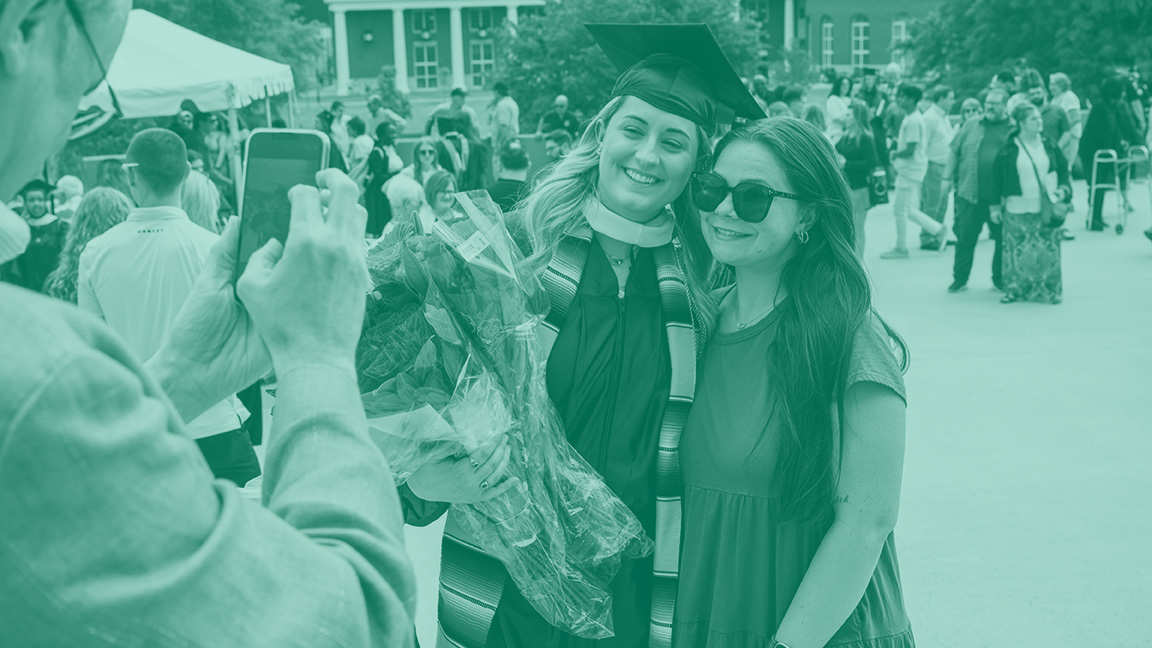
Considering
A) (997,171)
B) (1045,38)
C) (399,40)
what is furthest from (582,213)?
(399,40)

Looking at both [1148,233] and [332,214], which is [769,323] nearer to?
[332,214]

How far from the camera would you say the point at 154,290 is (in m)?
4.61

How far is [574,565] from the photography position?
2.46 metres

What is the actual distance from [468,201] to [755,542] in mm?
901

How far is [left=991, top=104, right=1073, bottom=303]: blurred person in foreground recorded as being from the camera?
10.6 meters

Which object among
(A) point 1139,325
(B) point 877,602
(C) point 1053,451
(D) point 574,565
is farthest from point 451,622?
(A) point 1139,325

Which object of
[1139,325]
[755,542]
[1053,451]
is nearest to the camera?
[755,542]

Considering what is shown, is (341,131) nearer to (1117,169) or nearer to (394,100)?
(1117,169)

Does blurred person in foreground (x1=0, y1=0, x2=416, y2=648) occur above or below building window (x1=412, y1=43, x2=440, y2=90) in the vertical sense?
below

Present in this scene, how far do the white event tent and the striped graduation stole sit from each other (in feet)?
30.0

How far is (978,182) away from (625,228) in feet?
31.5

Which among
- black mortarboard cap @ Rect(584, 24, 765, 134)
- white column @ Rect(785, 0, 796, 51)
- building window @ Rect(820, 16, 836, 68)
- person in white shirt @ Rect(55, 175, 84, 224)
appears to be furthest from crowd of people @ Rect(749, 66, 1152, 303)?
building window @ Rect(820, 16, 836, 68)

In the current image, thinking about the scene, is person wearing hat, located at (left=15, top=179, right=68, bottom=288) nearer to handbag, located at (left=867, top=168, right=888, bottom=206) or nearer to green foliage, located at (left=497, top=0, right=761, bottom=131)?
handbag, located at (left=867, top=168, right=888, bottom=206)

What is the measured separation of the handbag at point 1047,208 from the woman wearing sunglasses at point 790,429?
873 cm
